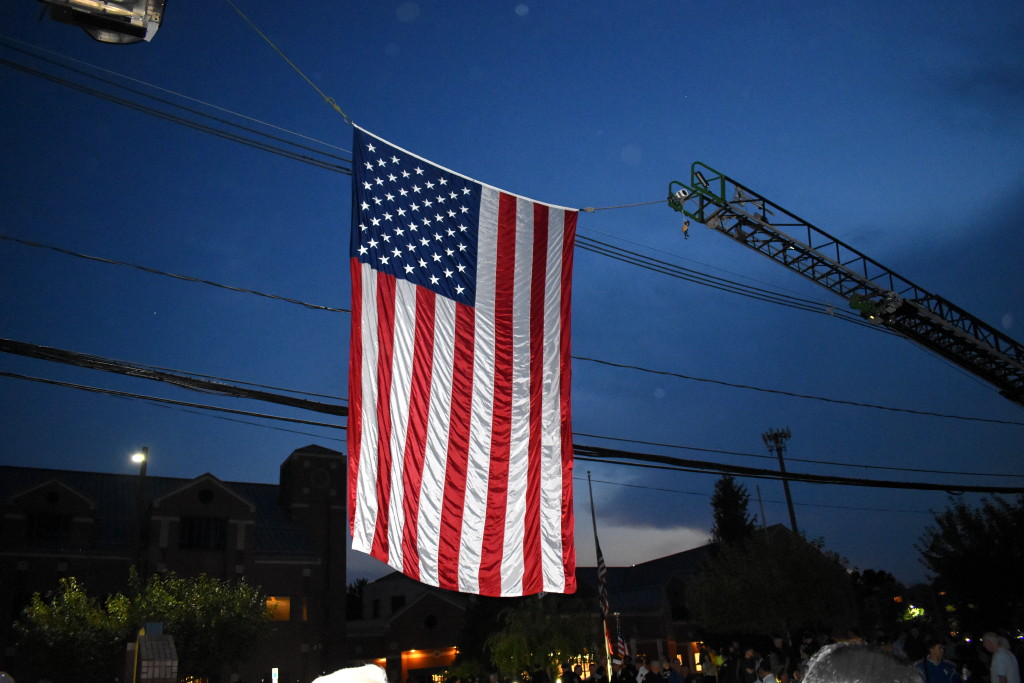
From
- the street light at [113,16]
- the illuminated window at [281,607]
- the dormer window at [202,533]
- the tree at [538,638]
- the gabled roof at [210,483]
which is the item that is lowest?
the tree at [538,638]

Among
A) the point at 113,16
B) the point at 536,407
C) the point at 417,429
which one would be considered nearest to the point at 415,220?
the point at 417,429

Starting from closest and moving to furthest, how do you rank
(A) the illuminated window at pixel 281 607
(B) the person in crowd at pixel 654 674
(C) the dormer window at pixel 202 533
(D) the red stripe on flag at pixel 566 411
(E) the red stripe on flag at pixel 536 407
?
(E) the red stripe on flag at pixel 536 407 → (D) the red stripe on flag at pixel 566 411 → (B) the person in crowd at pixel 654 674 → (C) the dormer window at pixel 202 533 → (A) the illuminated window at pixel 281 607

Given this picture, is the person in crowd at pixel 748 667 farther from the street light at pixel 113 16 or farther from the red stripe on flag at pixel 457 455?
the street light at pixel 113 16

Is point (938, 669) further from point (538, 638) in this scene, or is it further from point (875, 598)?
point (875, 598)

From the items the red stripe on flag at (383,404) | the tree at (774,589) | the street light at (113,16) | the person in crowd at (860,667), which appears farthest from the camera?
the tree at (774,589)

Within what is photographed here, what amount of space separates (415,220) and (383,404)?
2272mm

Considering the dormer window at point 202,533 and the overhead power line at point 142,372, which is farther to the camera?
the dormer window at point 202,533

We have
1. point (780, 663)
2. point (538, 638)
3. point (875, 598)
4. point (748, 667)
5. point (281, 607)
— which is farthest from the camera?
point (875, 598)

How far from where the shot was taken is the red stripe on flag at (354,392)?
7.80 meters

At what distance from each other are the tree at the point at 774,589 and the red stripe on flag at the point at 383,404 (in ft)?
120

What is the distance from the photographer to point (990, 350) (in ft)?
76.8

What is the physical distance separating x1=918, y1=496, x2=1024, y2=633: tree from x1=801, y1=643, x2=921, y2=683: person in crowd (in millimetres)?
31145

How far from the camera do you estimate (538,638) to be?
35500 millimetres

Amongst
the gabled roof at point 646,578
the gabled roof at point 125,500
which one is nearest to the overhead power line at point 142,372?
the gabled roof at point 125,500
